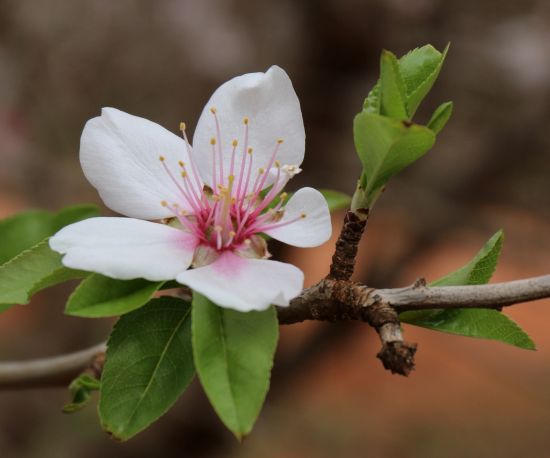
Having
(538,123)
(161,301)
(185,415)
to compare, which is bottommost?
(185,415)

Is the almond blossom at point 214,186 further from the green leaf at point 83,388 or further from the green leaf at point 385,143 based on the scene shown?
the green leaf at point 83,388

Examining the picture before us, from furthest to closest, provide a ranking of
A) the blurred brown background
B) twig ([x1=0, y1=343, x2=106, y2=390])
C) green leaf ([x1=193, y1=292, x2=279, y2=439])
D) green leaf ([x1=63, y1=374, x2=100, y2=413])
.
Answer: the blurred brown background, twig ([x1=0, y1=343, x2=106, y2=390]), green leaf ([x1=63, y1=374, x2=100, y2=413]), green leaf ([x1=193, y1=292, x2=279, y2=439])

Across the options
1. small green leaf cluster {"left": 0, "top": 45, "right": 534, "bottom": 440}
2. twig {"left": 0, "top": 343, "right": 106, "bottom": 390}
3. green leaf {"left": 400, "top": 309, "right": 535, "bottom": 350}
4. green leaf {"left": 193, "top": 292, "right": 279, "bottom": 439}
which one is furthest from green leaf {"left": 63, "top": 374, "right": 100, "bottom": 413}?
green leaf {"left": 400, "top": 309, "right": 535, "bottom": 350}

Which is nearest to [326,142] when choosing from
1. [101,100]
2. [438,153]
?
[438,153]

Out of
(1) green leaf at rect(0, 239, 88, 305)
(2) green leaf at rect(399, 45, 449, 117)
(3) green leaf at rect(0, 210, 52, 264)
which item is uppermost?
(2) green leaf at rect(399, 45, 449, 117)

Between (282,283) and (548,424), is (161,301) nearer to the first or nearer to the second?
(282,283)

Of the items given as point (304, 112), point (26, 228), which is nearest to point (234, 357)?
point (26, 228)

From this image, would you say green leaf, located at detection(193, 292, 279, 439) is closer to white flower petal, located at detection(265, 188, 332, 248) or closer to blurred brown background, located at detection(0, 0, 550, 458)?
white flower petal, located at detection(265, 188, 332, 248)
